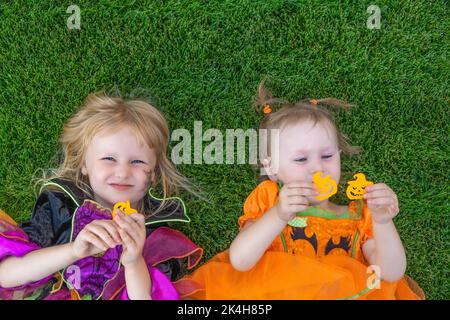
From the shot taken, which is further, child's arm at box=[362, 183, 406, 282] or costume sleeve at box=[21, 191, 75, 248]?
costume sleeve at box=[21, 191, 75, 248]

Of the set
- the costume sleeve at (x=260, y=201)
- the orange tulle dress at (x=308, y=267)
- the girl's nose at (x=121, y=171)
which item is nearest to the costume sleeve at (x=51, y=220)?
the girl's nose at (x=121, y=171)

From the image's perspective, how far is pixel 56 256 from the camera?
147cm

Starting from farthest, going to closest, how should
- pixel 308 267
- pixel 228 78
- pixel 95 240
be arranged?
pixel 228 78, pixel 308 267, pixel 95 240

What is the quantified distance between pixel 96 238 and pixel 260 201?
0.53 metres

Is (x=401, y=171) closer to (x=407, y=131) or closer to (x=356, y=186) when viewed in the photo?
(x=407, y=131)

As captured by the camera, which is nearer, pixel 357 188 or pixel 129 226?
pixel 129 226

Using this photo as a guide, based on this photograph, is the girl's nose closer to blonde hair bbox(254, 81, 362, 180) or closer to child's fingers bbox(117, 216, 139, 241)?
child's fingers bbox(117, 216, 139, 241)

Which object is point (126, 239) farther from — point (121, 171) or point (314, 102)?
point (314, 102)

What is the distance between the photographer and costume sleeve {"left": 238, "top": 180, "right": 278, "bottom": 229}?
163 cm

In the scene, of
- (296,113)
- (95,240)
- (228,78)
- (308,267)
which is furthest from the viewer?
(228,78)

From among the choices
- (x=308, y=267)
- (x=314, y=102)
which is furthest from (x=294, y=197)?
(x=314, y=102)

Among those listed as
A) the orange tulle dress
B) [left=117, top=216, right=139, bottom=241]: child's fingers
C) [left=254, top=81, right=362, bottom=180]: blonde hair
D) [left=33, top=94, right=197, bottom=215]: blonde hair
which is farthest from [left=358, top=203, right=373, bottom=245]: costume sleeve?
[left=117, top=216, right=139, bottom=241]: child's fingers

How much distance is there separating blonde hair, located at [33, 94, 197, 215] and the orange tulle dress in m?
0.29

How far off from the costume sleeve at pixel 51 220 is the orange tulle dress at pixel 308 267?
1.42 feet
